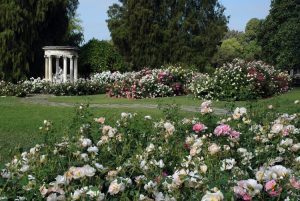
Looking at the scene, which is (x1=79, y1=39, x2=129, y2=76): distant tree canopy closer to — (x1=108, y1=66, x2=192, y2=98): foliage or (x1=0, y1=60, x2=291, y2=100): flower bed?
(x1=0, y1=60, x2=291, y2=100): flower bed

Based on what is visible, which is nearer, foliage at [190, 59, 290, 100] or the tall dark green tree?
foliage at [190, 59, 290, 100]

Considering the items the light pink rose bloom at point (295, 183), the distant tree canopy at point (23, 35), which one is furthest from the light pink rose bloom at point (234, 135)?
the distant tree canopy at point (23, 35)

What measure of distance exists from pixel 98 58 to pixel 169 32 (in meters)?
5.41

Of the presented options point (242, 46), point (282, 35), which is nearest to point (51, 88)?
point (282, 35)

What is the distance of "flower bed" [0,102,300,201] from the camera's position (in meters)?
2.69

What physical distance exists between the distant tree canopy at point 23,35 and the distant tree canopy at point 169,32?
598cm

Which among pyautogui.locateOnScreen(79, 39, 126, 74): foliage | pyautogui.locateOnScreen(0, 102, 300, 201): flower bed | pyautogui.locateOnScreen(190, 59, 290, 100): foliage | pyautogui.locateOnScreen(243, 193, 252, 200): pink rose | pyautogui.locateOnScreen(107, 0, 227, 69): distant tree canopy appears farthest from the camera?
pyautogui.locateOnScreen(107, 0, 227, 69): distant tree canopy

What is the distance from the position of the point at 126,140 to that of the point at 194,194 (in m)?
1.42

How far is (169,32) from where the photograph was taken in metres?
36.8

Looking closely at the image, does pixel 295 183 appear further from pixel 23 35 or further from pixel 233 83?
pixel 23 35

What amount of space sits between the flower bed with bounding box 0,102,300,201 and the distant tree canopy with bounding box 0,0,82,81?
27.3 meters

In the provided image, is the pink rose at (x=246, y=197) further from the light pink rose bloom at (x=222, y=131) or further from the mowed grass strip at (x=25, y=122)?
the mowed grass strip at (x=25, y=122)

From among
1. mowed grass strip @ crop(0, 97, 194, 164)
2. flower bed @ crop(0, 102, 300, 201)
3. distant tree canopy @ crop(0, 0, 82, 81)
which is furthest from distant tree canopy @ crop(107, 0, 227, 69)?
flower bed @ crop(0, 102, 300, 201)

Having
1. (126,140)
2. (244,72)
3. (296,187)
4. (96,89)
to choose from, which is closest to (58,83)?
(96,89)
